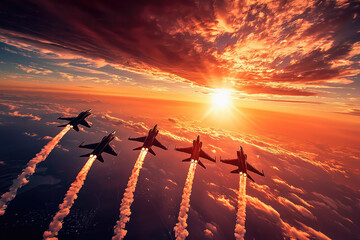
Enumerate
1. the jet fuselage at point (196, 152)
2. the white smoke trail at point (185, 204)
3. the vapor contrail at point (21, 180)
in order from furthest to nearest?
the vapor contrail at point (21, 180), the jet fuselage at point (196, 152), the white smoke trail at point (185, 204)

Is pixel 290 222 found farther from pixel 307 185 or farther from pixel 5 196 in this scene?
pixel 5 196

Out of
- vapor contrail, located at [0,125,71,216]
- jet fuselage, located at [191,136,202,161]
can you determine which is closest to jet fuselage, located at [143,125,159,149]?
jet fuselage, located at [191,136,202,161]

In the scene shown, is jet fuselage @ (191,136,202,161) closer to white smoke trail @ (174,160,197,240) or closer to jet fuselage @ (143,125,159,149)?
white smoke trail @ (174,160,197,240)

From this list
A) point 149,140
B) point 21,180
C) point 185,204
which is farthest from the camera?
point 21,180

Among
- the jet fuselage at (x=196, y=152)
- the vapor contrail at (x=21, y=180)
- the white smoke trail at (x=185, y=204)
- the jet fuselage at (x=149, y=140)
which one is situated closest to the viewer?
the white smoke trail at (x=185, y=204)

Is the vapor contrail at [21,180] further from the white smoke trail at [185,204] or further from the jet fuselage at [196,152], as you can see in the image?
the jet fuselage at [196,152]

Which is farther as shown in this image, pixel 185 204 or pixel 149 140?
pixel 149 140

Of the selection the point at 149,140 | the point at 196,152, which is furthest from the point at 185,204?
A: the point at 149,140

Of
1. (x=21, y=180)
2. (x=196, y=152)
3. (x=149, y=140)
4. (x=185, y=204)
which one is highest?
(x=149, y=140)

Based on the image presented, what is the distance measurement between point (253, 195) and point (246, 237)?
53228 mm

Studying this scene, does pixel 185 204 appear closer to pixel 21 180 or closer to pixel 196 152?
pixel 196 152

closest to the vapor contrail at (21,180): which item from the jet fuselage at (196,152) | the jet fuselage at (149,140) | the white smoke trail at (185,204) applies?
the jet fuselage at (149,140)

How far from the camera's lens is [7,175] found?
10531 cm

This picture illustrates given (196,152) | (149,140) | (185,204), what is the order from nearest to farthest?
(185,204)
(196,152)
(149,140)
